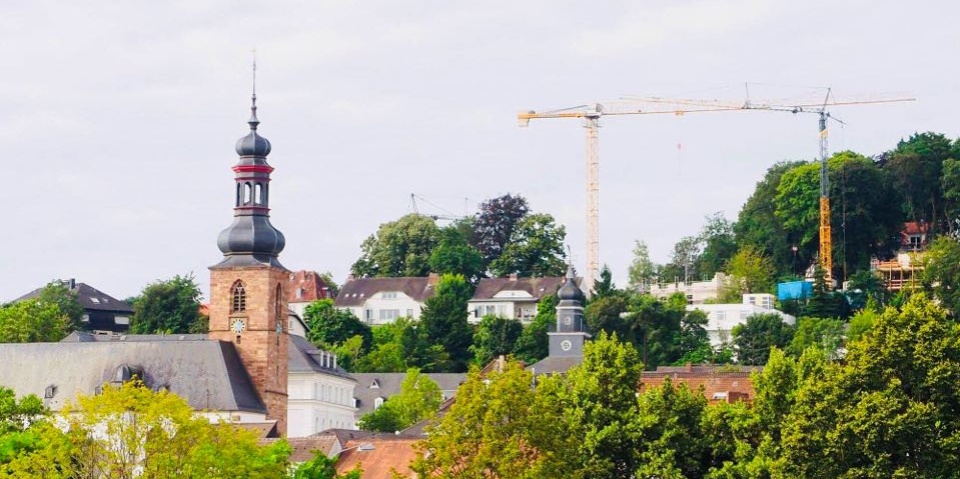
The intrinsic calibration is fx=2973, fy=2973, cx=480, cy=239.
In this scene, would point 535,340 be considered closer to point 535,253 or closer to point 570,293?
point 570,293

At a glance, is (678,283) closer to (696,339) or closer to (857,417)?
(696,339)

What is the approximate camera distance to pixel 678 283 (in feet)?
630

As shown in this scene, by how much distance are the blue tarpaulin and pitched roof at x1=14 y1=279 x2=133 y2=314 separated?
1571 inches

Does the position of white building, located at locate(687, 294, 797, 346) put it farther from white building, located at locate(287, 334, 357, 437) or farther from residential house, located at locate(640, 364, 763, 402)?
residential house, located at locate(640, 364, 763, 402)

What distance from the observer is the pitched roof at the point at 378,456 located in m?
106

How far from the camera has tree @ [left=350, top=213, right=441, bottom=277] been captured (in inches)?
7707

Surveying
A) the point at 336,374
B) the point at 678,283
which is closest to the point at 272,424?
the point at 336,374

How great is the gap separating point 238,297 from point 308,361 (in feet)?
59.3

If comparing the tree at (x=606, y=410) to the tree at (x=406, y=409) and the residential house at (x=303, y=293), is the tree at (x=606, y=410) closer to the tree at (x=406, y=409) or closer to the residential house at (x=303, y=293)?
the tree at (x=406, y=409)

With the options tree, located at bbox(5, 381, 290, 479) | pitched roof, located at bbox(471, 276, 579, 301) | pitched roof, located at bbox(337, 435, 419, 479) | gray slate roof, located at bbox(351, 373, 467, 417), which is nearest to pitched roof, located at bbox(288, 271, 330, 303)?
pitched roof, located at bbox(471, 276, 579, 301)

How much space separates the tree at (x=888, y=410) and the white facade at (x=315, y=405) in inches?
2413

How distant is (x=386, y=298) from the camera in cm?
18950

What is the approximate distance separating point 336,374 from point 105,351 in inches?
808

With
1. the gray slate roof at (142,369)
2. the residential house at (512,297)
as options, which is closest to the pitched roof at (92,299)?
the residential house at (512,297)
